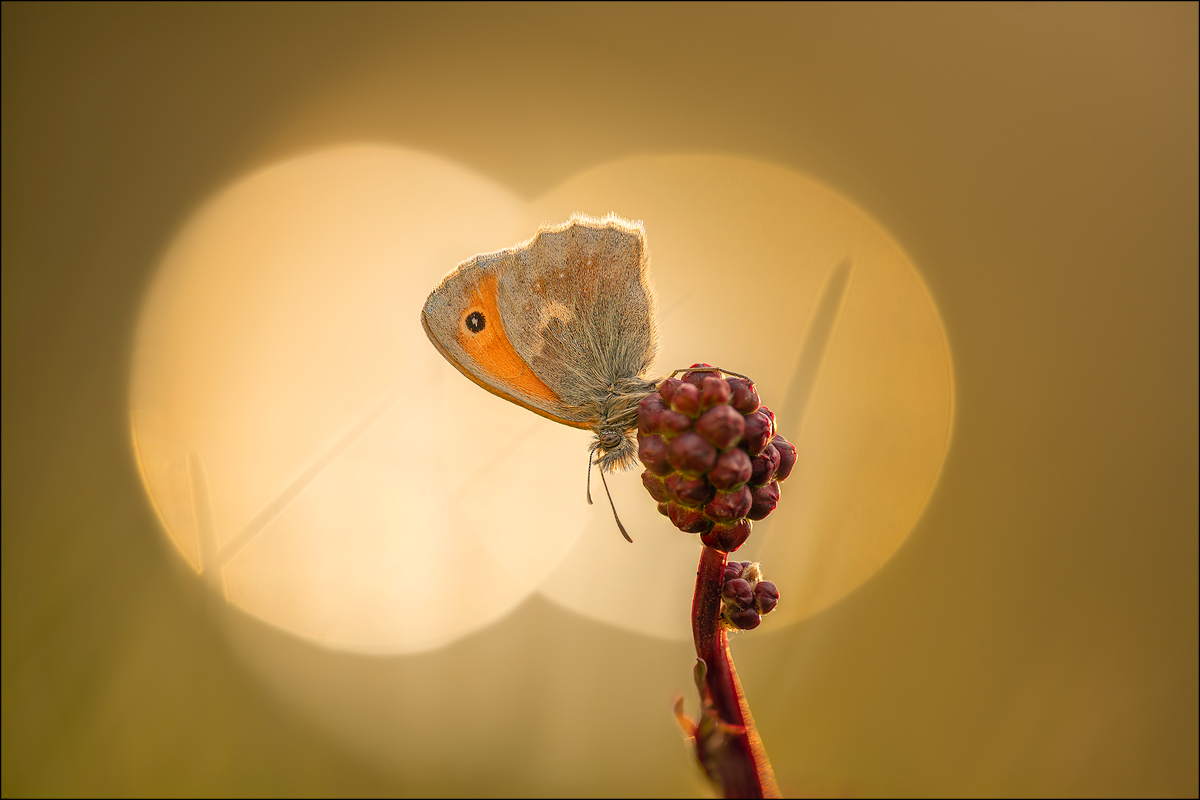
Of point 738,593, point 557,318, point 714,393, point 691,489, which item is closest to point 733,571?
point 738,593

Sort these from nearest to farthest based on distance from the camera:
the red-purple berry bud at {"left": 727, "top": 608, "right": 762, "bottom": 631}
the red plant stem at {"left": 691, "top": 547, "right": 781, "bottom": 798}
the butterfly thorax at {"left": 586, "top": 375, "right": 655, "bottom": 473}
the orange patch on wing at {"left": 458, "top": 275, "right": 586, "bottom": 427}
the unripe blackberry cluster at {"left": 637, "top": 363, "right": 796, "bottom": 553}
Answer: the red plant stem at {"left": 691, "top": 547, "right": 781, "bottom": 798} → the unripe blackberry cluster at {"left": 637, "top": 363, "right": 796, "bottom": 553} → the red-purple berry bud at {"left": 727, "top": 608, "right": 762, "bottom": 631} → the butterfly thorax at {"left": 586, "top": 375, "right": 655, "bottom": 473} → the orange patch on wing at {"left": 458, "top": 275, "right": 586, "bottom": 427}

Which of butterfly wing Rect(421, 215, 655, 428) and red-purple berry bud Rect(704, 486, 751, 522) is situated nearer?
red-purple berry bud Rect(704, 486, 751, 522)

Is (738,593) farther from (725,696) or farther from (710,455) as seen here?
(710,455)

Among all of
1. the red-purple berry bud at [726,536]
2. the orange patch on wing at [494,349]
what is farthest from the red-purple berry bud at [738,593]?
the orange patch on wing at [494,349]

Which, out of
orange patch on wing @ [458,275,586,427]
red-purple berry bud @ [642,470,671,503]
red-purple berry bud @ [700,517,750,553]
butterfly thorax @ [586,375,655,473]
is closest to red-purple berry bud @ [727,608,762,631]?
red-purple berry bud @ [700,517,750,553]

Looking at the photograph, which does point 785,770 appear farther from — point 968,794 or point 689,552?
point 689,552

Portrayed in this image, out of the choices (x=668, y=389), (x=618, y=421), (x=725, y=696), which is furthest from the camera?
(x=618, y=421)

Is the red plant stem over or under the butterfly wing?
under

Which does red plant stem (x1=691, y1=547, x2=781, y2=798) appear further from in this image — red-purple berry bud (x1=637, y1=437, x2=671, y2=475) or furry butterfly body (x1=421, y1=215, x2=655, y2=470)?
furry butterfly body (x1=421, y1=215, x2=655, y2=470)
